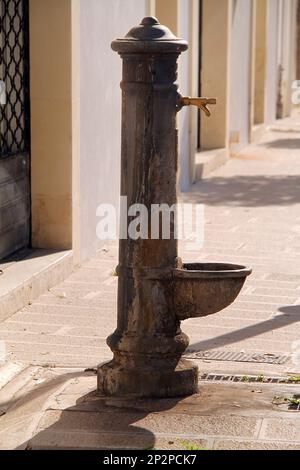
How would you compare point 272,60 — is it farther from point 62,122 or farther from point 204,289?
point 204,289

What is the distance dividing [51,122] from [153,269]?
346cm

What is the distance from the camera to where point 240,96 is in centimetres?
1669

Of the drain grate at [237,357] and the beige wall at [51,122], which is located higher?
the beige wall at [51,122]

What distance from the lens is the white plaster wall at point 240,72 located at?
16.0 metres

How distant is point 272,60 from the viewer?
68.5 feet

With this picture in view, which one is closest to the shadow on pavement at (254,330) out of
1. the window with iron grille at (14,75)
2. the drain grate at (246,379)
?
the drain grate at (246,379)

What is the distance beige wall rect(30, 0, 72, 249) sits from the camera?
8.17 metres

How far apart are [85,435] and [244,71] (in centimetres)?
1286

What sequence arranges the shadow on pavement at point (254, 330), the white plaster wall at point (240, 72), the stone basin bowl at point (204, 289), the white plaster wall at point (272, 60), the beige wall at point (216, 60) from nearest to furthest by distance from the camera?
the stone basin bowl at point (204, 289), the shadow on pavement at point (254, 330), the beige wall at point (216, 60), the white plaster wall at point (240, 72), the white plaster wall at point (272, 60)

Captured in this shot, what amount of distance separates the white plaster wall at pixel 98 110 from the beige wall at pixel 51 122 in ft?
1.06

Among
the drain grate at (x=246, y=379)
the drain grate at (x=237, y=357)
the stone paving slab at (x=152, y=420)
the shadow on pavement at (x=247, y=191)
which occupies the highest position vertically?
the stone paving slab at (x=152, y=420)

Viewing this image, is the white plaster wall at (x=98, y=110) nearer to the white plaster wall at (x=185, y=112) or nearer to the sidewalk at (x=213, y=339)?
the sidewalk at (x=213, y=339)

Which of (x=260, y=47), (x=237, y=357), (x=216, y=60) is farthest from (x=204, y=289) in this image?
(x=260, y=47)

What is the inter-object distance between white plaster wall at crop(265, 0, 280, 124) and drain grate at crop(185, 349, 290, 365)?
46.5 feet
